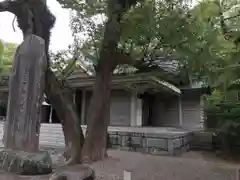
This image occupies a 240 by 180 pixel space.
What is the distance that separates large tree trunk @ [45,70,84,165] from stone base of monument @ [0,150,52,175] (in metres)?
2.88

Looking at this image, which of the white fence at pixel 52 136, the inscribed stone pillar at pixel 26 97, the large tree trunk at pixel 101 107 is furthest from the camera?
the white fence at pixel 52 136

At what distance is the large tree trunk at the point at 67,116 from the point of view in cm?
853

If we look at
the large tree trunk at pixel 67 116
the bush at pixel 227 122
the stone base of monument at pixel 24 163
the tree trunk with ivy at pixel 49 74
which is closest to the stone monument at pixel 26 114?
the stone base of monument at pixel 24 163

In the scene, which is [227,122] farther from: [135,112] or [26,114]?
[26,114]

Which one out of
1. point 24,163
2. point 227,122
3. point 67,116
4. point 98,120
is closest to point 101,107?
point 98,120

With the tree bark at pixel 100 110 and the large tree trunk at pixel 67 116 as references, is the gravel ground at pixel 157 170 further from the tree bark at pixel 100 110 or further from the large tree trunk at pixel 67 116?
the large tree trunk at pixel 67 116

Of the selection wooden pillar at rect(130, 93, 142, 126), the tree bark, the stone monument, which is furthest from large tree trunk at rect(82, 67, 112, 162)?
wooden pillar at rect(130, 93, 142, 126)

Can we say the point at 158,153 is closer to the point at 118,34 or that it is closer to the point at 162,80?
the point at 162,80

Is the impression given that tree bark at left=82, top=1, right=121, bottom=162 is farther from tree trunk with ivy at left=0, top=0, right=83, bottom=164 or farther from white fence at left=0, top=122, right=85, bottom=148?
white fence at left=0, top=122, right=85, bottom=148

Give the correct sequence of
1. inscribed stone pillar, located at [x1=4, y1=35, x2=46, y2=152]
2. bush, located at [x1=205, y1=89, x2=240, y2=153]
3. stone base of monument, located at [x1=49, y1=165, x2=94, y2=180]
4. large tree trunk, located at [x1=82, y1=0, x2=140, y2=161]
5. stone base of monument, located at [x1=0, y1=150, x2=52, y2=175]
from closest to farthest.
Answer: stone base of monument, located at [x1=49, y1=165, x2=94, y2=180], stone base of monument, located at [x1=0, y1=150, x2=52, y2=175], inscribed stone pillar, located at [x1=4, y1=35, x2=46, y2=152], large tree trunk, located at [x1=82, y1=0, x2=140, y2=161], bush, located at [x1=205, y1=89, x2=240, y2=153]

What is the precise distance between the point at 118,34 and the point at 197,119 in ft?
35.5

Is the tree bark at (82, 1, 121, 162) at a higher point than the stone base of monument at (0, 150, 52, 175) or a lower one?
higher

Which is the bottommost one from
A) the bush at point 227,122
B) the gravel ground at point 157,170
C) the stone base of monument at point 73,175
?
the gravel ground at point 157,170

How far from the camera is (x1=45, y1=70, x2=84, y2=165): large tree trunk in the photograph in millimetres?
8531
